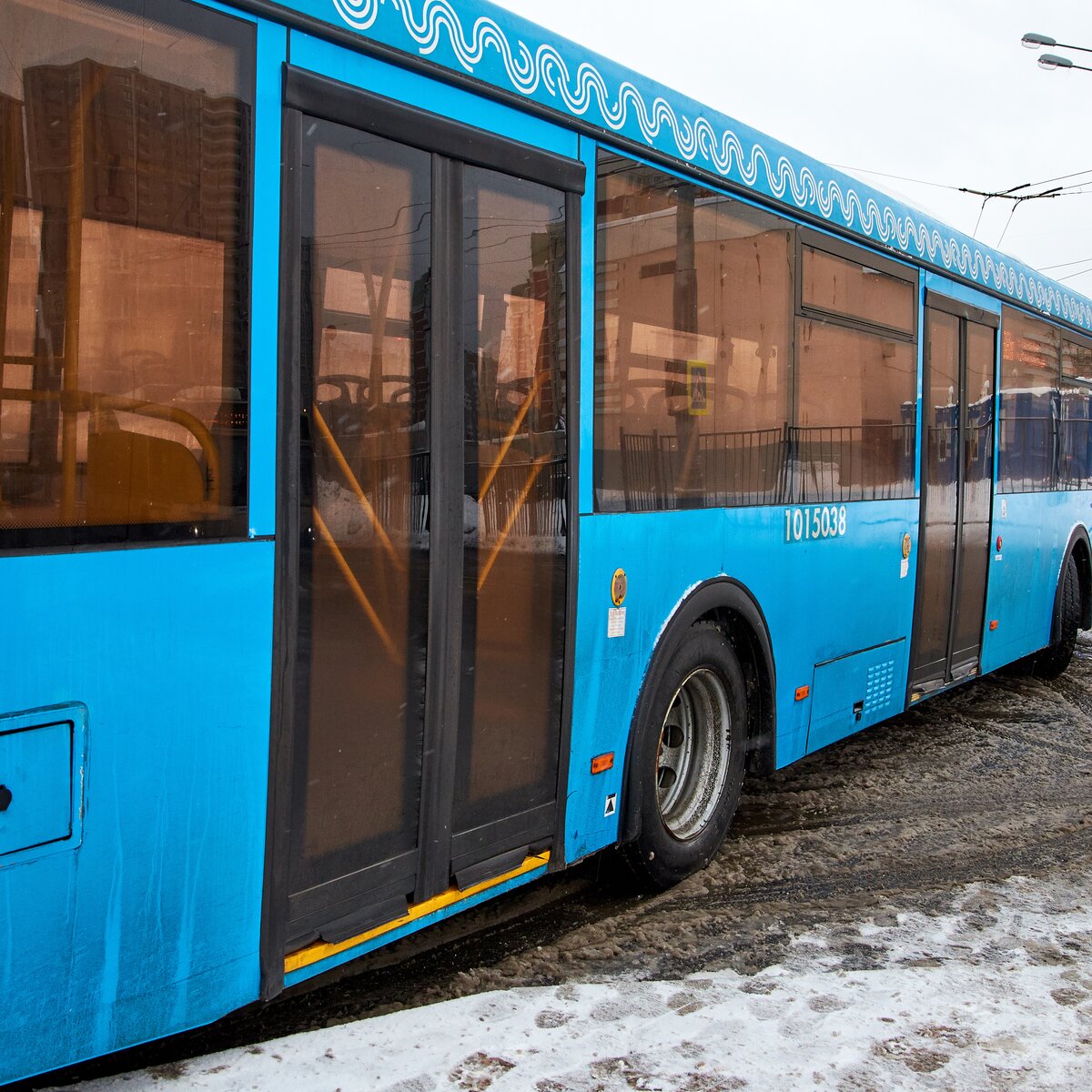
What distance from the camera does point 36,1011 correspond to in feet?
7.68

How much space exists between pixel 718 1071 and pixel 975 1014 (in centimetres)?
90

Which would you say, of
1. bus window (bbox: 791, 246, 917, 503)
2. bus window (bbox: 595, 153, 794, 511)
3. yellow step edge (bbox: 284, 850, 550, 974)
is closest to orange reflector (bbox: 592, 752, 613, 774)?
yellow step edge (bbox: 284, 850, 550, 974)

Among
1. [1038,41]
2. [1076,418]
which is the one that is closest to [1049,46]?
[1038,41]

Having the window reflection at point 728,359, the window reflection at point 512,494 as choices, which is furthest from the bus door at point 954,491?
the window reflection at point 512,494

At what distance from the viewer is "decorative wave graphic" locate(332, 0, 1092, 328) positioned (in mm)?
3104

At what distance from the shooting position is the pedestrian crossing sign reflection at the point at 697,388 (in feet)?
14.1

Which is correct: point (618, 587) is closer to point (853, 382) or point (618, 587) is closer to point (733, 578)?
point (733, 578)

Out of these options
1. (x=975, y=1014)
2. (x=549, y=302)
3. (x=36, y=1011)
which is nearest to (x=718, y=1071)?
(x=975, y=1014)

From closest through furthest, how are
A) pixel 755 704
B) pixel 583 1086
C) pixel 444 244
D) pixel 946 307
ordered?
1. pixel 583 1086
2. pixel 444 244
3. pixel 755 704
4. pixel 946 307

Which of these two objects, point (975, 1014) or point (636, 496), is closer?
point (975, 1014)

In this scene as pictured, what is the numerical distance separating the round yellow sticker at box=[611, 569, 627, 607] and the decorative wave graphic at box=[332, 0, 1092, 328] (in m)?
1.52

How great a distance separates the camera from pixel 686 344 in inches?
168

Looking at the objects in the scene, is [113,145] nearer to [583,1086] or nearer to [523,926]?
[583,1086]

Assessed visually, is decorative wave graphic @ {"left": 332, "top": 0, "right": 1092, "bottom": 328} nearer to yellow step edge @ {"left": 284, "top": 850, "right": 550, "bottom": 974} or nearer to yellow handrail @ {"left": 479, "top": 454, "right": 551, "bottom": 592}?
yellow handrail @ {"left": 479, "top": 454, "right": 551, "bottom": 592}
